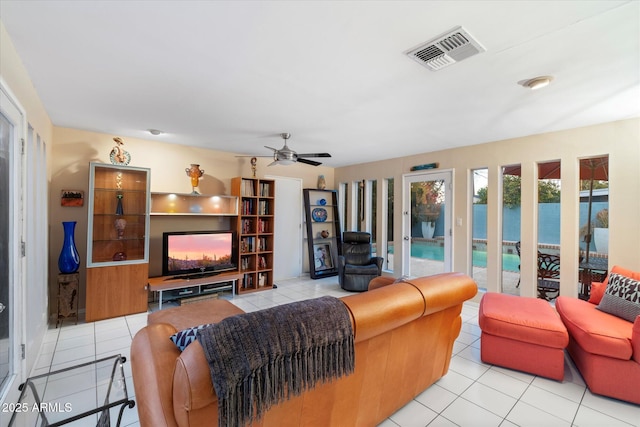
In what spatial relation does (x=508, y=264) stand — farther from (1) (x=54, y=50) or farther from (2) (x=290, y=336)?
(1) (x=54, y=50)

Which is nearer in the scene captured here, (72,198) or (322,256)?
(72,198)

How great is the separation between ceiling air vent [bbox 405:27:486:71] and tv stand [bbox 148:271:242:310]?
3855mm

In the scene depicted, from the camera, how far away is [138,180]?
13.2 feet

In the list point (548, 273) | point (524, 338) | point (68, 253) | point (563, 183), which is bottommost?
point (524, 338)

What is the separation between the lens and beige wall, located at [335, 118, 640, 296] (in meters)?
3.16

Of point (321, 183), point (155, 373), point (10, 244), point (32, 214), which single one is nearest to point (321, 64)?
point (155, 373)

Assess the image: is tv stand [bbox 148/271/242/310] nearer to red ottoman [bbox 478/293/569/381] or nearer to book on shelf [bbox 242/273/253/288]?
book on shelf [bbox 242/273/253/288]

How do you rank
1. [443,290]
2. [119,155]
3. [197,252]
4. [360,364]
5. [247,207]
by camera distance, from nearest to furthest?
[360,364]
[443,290]
[119,155]
[197,252]
[247,207]

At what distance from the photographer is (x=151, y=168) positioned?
14.3 ft

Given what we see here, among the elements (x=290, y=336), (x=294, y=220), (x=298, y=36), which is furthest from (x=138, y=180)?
(x=290, y=336)

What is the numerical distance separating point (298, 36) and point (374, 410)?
7.68 ft

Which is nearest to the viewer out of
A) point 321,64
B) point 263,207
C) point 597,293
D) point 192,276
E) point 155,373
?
point 155,373

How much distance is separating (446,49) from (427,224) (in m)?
3.59

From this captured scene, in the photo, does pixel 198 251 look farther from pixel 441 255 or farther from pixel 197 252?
pixel 441 255
